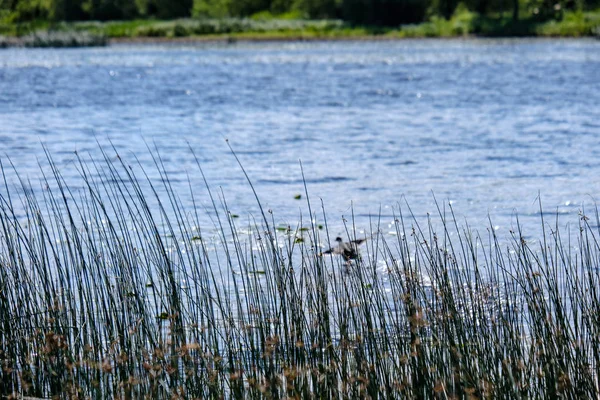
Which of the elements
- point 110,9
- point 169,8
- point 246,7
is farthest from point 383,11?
point 110,9

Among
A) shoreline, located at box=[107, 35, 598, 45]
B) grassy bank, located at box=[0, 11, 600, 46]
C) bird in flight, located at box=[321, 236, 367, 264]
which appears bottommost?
shoreline, located at box=[107, 35, 598, 45]

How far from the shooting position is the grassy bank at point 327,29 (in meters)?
63.7

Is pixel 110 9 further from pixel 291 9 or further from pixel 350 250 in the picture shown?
pixel 350 250

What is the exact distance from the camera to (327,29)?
69.4 metres

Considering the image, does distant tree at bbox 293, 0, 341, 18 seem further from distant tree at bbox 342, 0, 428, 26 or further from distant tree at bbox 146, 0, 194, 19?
distant tree at bbox 146, 0, 194, 19

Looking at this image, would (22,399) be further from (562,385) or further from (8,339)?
(562,385)

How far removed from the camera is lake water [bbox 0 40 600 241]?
13.7 meters

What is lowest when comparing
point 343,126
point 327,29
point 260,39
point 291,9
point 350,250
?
point 260,39

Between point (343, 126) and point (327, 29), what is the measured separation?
48.4 metres

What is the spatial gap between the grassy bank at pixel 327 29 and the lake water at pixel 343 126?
61.7 ft

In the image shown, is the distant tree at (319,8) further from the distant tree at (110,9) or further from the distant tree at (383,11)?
the distant tree at (110,9)

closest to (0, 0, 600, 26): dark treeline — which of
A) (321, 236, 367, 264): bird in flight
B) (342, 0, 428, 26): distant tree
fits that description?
(342, 0, 428, 26): distant tree

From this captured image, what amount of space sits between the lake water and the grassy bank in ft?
61.7

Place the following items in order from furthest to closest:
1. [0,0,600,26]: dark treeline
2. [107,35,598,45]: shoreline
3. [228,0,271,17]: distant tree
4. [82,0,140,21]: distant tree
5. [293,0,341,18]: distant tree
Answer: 1. [228,0,271,17]: distant tree
2. [82,0,140,21]: distant tree
3. [293,0,341,18]: distant tree
4. [0,0,600,26]: dark treeline
5. [107,35,598,45]: shoreline
